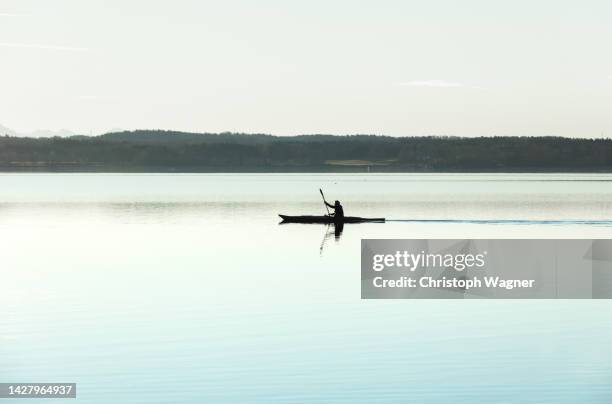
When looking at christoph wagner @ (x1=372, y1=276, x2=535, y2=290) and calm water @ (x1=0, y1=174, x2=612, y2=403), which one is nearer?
calm water @ (x1=0, y1=174, x2=612, y2=403)

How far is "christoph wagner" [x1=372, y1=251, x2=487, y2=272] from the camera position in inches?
1723

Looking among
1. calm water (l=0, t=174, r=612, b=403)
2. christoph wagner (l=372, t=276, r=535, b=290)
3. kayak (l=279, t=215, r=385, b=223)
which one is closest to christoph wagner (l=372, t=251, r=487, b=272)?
calm water (l=0, t=174, r=612, b=403)

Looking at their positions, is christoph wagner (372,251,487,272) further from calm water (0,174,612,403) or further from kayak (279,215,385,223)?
kayak (279,215,385,223)

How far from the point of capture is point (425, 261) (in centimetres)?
4553

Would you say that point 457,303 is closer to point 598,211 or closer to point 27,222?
point 27,222

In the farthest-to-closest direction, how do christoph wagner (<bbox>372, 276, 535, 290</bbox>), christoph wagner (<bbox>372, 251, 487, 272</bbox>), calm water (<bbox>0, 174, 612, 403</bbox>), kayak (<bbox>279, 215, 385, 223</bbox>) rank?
1. kayak (<bbox>279, 215, 385, 223</bbox>)
2. christoph wagner (<bbox>372, 251, 487, 272</bbox>)
3. christoph wagner (<bbox>372, 276, 535, 290</bbox>)
4. calm water (<bbox>0, 174, 612, 403</bbox>)

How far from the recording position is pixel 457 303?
31953 mm

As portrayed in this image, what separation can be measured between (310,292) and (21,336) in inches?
464

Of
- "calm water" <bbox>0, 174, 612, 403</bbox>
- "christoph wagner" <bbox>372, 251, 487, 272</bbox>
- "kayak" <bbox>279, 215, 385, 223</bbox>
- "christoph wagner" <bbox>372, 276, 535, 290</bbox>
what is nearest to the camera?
"calm water" <bbox>0, 174, 612, 403</bbox>

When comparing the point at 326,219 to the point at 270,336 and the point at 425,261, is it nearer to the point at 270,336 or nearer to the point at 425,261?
the point at 425,261

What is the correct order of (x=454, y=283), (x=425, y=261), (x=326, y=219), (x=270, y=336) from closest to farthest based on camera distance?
1. (x=270, y=336)
2. (x=454, y=283)
3. (x=425, y=261)
4. (x=326, y=219)

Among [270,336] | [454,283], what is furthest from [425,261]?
[270,336]

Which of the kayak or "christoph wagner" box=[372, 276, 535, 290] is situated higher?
the kayak

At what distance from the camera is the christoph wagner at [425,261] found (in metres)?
43.8
